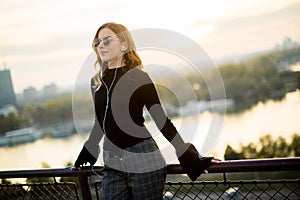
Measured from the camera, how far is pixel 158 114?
5.41 ft

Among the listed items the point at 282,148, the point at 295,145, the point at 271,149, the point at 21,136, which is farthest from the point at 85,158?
the point at 21,136

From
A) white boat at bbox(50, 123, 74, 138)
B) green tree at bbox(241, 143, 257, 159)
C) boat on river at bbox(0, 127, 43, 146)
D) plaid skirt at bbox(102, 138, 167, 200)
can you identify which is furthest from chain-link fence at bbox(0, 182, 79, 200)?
boat on river at bbox(0, 127, 43, 146)

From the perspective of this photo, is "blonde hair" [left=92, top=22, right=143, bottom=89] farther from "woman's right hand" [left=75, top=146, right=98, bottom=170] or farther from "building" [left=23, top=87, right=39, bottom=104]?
"building" [left=23, top=87, right=39, bottom=104]

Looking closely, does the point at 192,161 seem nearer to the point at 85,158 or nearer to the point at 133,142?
the point at 133,142

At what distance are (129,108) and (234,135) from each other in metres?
36.5

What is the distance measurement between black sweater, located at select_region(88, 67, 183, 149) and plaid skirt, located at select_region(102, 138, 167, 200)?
2.0 inches

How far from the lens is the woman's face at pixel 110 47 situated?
5.91 ft

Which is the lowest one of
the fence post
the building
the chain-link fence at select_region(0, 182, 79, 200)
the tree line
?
the tree line

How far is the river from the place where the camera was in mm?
35906

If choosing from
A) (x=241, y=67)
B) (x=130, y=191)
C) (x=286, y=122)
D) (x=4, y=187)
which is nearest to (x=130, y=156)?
(x=130, y=191)

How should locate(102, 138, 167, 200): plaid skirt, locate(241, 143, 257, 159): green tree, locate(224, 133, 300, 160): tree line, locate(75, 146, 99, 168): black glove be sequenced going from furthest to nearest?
1. locate(241, 143, 257, 159): green tree
2. locate(224, 133, 300, 160): tree line
3. locate(75, 146, 99, 168): black glove
4. locate(102, 138, 167, 200): plaid skirt

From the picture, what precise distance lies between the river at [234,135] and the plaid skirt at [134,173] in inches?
1168

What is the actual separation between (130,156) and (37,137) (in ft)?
175

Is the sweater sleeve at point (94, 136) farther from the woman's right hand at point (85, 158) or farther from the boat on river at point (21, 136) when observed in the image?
the boat on river at point (21, 136)
